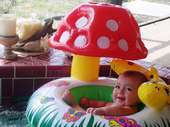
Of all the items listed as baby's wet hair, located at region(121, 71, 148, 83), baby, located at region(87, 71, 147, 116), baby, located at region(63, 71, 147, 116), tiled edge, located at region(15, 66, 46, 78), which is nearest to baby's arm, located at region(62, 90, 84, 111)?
baby, located at region(63, 71, 147, 116)

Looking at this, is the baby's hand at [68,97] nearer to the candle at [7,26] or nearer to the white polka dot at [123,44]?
the white polka dot at [123,44]

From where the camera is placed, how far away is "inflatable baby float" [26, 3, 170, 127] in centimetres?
123

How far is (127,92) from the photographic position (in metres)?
1.36

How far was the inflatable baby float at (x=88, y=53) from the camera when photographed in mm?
1233

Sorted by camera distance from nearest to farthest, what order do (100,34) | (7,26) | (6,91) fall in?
(100,34)
(7,26)
(6,91)

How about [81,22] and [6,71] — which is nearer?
[81,22]

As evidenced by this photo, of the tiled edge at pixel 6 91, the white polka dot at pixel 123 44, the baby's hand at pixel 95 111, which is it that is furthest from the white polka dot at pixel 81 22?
the tiled edge at pixel 6 91

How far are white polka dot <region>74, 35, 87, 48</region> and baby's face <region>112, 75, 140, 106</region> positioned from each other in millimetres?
193

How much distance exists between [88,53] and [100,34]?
0.31ft

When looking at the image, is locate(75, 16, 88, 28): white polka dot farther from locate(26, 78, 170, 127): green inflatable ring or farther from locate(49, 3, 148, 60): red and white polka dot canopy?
locate(26, 78, 170, 127): green inflatable ring

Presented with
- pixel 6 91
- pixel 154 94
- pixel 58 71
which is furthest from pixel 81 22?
pixel 6 91

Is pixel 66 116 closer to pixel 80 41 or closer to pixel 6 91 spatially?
pixel 80 41

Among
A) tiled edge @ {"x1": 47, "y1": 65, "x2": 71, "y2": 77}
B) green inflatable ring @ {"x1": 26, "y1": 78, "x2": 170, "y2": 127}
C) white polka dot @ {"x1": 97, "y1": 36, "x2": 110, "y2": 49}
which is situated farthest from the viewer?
tiled edge @ {"x1": 47, "y1": 65, "x2": 71, "y2": 77}

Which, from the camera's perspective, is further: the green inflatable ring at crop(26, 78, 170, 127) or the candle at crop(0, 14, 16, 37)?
the candle at crop(0, 14, 16, 37)
